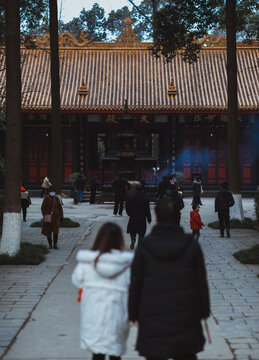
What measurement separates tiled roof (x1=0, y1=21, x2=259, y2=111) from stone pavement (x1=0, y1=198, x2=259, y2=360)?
19729mm

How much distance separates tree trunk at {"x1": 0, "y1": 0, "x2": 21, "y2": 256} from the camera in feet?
34.4

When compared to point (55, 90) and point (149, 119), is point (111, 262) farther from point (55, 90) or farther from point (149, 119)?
point (149, 119)

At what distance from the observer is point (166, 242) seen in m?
3.70

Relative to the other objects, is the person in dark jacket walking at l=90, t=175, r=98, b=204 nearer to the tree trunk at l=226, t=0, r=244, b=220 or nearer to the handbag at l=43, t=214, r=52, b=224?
the tree trunk at l=226, t=0, r=244, b=220

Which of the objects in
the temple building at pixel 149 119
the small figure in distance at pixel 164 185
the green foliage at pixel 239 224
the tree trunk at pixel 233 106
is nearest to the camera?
the small figure in distance at pixel 164 185

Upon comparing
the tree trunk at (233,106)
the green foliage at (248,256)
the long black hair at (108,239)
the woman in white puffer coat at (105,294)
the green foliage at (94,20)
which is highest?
the green foliage at (94,20)

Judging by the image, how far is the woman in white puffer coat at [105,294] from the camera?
12.6ft

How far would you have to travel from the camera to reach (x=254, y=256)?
10.4 m

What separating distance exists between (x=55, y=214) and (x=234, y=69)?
7747mm

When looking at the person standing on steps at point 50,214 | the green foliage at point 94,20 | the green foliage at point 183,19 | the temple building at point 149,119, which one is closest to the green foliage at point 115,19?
the green foliage at point 94,20

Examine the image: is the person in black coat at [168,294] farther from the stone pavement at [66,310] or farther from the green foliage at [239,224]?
the green foliage at [239,224]

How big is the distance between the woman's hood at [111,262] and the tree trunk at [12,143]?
6.79 meters

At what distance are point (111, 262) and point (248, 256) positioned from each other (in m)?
7.01

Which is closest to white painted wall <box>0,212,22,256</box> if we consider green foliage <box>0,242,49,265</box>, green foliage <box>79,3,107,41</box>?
green foliage <box>0,242,49,265</box>
